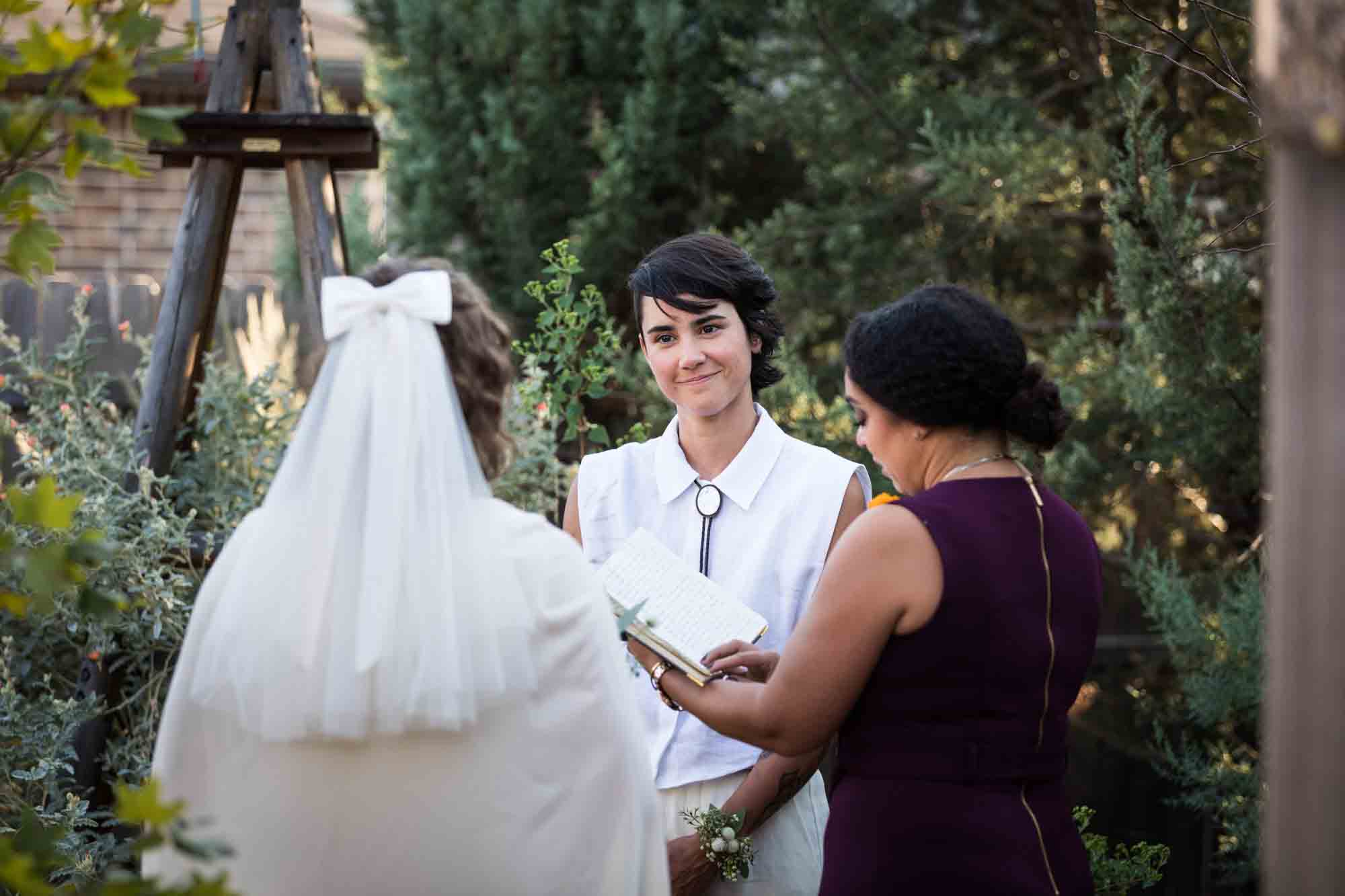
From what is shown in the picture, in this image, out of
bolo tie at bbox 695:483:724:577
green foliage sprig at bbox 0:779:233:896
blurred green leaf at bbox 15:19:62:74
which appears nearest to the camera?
green foliage sprig at bbox 0:779:233:896

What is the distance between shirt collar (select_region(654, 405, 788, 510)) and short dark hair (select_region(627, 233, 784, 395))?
0.22m

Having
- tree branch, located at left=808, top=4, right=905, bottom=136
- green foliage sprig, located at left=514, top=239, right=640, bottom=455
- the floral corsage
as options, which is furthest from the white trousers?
tree branch, located at left=808, top=4, right=905, bottom=136

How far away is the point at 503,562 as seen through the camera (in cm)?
173

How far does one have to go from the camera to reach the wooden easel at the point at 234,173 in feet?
13.3

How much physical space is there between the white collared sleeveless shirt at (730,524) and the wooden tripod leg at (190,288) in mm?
1973

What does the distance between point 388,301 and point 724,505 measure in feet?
3.30

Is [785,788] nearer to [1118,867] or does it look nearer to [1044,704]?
[1044,704]

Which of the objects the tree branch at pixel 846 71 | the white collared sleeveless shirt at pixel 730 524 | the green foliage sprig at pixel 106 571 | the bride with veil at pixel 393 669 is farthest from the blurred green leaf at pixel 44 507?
the tree branch at pixel 846 71

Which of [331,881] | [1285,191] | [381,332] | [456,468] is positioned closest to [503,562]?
[456,468]

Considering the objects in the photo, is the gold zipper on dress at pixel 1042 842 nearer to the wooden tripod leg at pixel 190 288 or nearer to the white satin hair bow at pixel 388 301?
the white satin hair bow at pixel 388 301

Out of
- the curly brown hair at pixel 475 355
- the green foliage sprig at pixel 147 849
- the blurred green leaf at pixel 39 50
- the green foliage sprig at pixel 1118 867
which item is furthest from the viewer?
the green foliage sprig at pixel 1118 867

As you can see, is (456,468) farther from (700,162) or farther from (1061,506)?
(700,162)

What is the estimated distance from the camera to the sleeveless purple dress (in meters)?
1.85

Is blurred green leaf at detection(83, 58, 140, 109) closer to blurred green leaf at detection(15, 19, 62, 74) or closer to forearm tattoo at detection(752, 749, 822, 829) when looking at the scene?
blurred green leaf at detection(15, 19, 62, 74)
